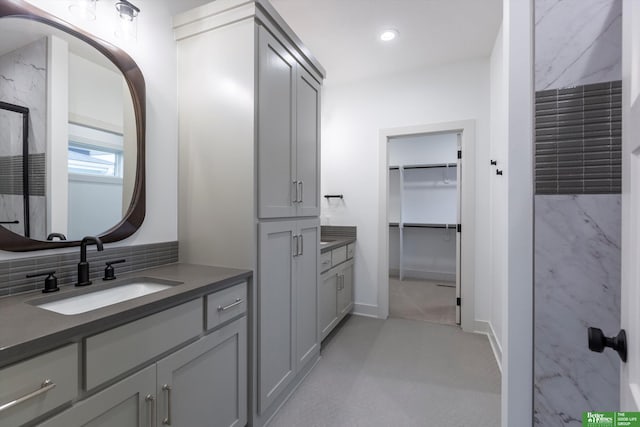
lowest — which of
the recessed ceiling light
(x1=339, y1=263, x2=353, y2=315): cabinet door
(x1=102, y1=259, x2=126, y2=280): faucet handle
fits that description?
(x1=339, y1=263, x2=353, y2=315): cabinet door

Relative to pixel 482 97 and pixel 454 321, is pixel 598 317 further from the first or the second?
pixel 482 97

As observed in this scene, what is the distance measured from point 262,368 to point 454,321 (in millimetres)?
2427

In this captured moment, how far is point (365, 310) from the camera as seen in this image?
3219mm

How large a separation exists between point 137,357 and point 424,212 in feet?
15.8

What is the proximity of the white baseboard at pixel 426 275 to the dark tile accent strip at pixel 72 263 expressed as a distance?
4318 millimetres

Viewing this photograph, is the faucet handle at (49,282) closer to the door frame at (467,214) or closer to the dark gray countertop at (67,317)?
the dark gray countertop at (67,317)

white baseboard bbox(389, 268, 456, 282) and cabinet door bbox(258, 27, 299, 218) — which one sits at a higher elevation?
cabinet door bbox(258, 27, 299, 218)

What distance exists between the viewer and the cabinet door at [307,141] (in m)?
1.90

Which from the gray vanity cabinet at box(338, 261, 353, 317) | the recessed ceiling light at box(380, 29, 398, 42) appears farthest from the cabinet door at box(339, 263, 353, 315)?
the recessed ceiling light at box(380, 29, 398, 42)

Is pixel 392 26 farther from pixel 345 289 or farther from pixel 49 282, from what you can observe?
pixel 49 282

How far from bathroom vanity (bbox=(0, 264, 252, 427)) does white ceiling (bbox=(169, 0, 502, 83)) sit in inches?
67.7

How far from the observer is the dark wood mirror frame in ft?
3.31

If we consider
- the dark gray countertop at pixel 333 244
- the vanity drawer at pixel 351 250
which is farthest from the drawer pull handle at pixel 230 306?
the vanity drawer at pixel 351 250

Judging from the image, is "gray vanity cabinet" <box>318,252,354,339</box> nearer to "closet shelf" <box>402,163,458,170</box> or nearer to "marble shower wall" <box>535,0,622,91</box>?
"marble shower wall" <box>535,0,622,91</box>
